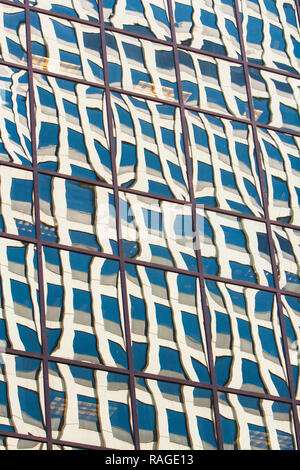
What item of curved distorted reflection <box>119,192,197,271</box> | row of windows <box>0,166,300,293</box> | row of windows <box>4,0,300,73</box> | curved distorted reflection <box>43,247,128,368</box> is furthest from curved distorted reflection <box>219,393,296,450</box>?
row of windows <box>4,0,300,73</box>

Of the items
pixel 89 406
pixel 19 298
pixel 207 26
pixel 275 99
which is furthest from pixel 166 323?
pixel 207 26

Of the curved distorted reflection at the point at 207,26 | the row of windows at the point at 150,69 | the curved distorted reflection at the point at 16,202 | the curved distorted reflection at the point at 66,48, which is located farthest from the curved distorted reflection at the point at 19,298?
the curved distorted reflection at the point at 207,26

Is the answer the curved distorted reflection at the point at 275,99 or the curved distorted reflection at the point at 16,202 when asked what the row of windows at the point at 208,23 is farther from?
the curved distorted reflection at the point at 16,202

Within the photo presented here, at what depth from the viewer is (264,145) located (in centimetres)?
3747

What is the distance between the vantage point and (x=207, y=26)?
1544 inches

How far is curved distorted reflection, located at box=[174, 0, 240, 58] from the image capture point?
38656 millimetres

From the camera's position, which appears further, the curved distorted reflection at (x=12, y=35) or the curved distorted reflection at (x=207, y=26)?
the curved distorted reflection at (x=207, y=26)

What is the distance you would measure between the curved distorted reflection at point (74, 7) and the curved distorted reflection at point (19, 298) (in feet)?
30.8

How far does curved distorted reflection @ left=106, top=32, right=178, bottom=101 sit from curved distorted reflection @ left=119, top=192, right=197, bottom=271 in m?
4.39

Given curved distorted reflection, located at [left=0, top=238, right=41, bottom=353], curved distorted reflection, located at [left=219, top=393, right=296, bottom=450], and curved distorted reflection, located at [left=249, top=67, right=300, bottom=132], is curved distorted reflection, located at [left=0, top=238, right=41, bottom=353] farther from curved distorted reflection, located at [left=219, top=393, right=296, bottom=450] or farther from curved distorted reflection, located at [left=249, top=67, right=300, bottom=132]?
curved distorted reflection, located at [left=249, top=67, right=300, bottom=132]

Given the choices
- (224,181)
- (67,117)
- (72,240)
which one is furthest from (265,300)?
(67,117)

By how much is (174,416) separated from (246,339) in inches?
143

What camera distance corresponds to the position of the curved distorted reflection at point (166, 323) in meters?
32.0

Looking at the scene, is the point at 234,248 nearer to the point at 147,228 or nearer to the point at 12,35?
the point at 147,228
